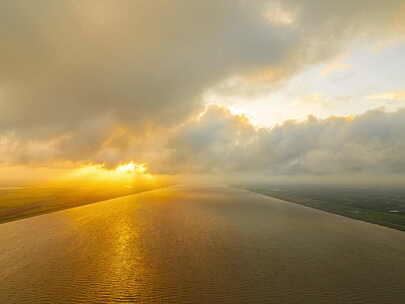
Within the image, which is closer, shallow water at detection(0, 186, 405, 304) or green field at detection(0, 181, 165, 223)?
shallow water at detection(0, 186, 405, 304)

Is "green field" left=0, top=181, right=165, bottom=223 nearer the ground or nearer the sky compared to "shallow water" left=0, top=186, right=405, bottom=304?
nearer the sky

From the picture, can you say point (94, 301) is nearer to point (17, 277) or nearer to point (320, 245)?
point (17, 277)

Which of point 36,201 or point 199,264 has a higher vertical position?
point 36,201

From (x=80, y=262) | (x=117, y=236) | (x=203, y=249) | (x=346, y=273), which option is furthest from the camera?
(x=117, y=236)

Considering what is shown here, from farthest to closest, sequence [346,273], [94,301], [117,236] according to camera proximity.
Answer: [117,236] < [346,273] < [94,301]

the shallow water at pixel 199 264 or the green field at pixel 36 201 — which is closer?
the shallow water at pixel 199 264

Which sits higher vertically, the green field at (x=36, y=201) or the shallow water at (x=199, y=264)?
the green field at (x=36, y=201)

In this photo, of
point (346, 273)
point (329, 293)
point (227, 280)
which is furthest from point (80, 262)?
point (346, 273)

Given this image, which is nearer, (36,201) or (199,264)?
(199,264)
